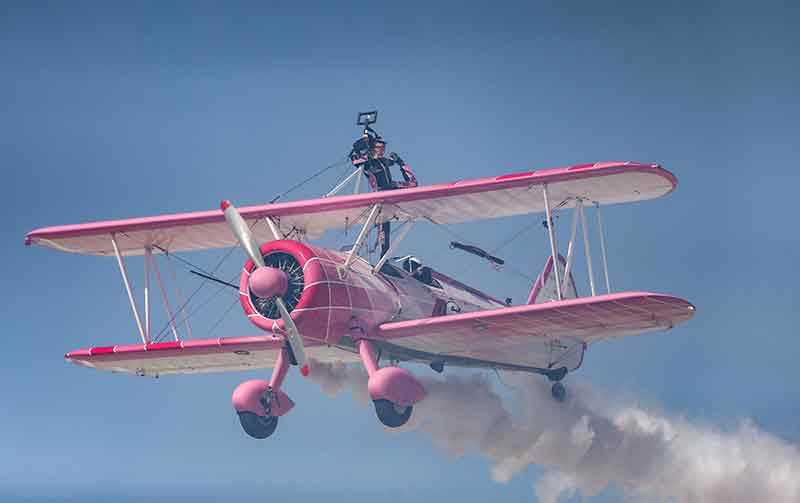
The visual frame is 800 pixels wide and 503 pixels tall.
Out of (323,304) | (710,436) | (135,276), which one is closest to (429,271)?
(323,304)

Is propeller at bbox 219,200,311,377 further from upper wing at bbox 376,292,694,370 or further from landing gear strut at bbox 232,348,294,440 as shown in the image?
upper wing at bbox 376,292,694,370

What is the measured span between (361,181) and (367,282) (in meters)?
4.46

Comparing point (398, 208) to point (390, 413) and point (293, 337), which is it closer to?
point (293, 337)

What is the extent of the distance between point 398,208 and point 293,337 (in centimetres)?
418

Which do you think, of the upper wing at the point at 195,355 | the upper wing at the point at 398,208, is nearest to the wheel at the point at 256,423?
the upper wing at the point at 195,355

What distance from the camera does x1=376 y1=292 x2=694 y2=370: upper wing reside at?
21.2 metres

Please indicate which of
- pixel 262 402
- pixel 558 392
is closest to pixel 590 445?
pixel 558 392

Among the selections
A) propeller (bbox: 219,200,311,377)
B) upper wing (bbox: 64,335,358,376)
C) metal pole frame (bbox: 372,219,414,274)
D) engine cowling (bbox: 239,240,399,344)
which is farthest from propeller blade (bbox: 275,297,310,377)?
metal pole frame (bbox: 372,219,414,274)

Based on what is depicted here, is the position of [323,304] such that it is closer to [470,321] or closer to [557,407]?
[470,321]

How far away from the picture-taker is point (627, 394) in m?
31.1

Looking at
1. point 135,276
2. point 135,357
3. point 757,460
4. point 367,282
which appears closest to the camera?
point 367,282

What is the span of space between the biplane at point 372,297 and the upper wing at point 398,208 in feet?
0.12

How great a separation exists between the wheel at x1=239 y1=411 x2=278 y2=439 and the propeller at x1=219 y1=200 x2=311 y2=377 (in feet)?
5.70

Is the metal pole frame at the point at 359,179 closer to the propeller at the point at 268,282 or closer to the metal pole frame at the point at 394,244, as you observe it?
the metal pole frame at the point at 394,244
